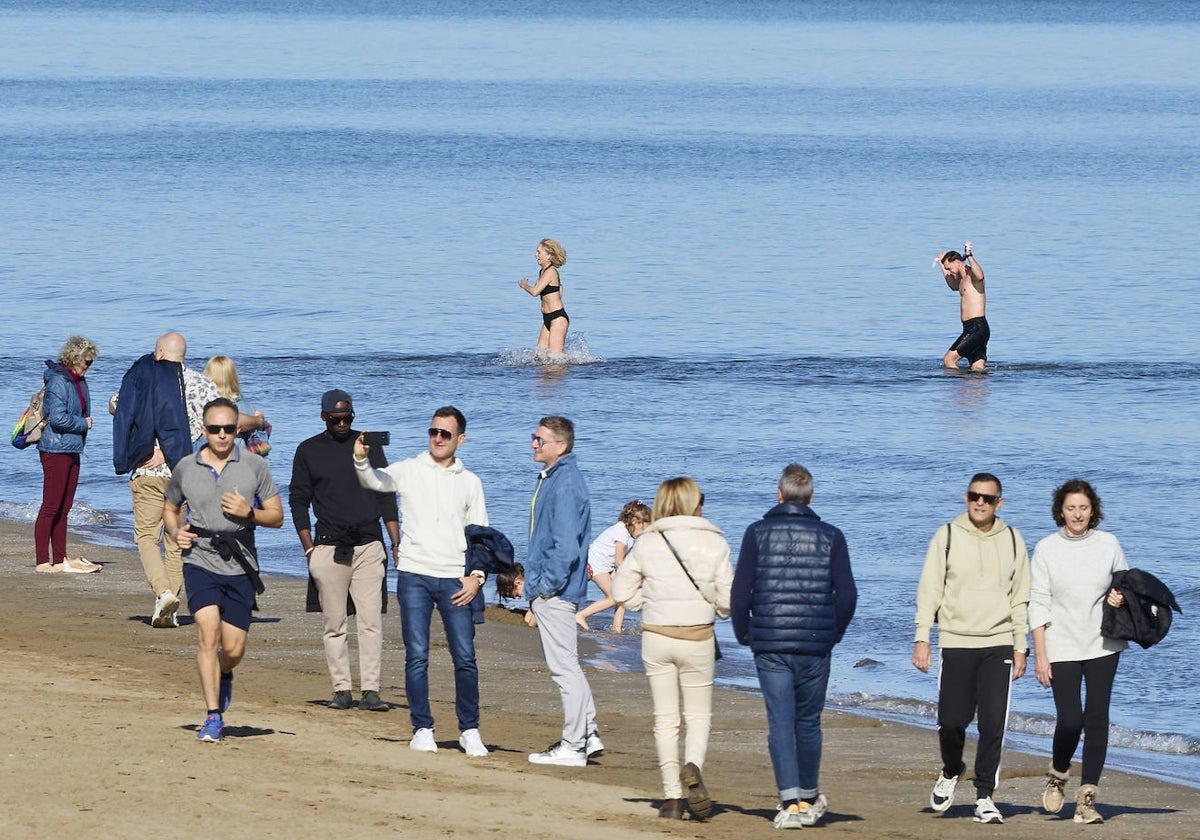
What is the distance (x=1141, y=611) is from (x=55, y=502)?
7739 mm

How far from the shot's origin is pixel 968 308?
25.3 metres

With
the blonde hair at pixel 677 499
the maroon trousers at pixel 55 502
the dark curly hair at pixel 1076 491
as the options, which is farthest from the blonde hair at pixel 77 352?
the dark curly hair at pixel 1076 491

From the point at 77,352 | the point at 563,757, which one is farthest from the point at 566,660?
the point at 77,352

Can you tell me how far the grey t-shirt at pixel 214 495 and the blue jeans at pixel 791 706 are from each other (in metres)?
2.39

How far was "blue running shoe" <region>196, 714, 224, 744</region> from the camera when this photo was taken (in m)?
8.61

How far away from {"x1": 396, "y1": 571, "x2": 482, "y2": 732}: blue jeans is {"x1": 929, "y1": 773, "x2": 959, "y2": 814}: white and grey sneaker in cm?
214

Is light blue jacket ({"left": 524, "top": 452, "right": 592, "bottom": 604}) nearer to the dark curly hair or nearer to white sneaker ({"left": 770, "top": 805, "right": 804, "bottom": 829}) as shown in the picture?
white sneaker ({"left": 770, "top": 805, "right": 804, "bottom": 829})

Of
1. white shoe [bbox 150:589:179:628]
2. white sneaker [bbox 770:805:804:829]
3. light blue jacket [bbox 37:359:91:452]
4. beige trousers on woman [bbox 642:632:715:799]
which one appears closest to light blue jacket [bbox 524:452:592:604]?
beige trousers on woman [bbox 642:632:715:799]

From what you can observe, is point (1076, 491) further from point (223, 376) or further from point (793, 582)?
point (223, 376)

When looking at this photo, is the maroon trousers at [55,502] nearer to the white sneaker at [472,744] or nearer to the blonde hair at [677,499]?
the white sneaker at [472,744]

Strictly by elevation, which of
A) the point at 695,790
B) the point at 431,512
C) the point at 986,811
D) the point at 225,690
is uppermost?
the point at 431,512

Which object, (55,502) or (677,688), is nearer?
(677,688)

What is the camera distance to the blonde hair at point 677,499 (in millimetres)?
8094

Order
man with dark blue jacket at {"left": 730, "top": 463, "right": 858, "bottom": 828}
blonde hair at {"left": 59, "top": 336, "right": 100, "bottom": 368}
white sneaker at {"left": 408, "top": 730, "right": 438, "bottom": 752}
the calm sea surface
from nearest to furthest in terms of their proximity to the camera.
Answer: man with dark blue jacket at {"left": 730, "top": 463, "right": 858, "bottom": 828} < white sneaker at {"left": 408, "top": 730, "right": 438, "bottom": 752} < blonde hair at {"left": 59, "top": 336, "right": 100, "bottom": 368} < the calm sea surface
